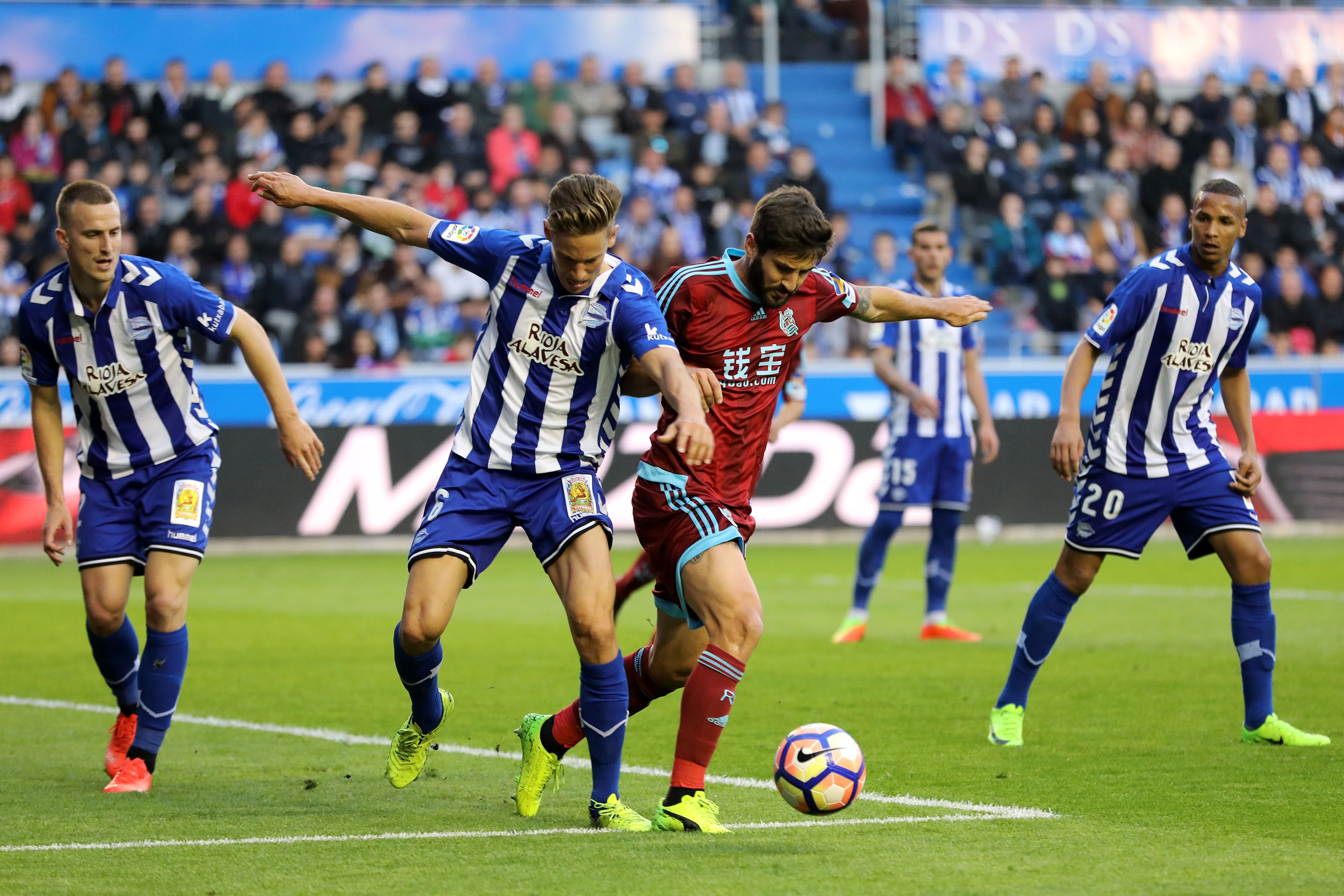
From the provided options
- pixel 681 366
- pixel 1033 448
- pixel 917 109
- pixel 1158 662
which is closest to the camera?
pixel 681 366

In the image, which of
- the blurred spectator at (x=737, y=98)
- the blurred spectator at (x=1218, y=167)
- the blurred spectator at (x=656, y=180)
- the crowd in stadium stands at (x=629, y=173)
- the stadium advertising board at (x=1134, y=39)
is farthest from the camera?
the stadium advertising board at (x=1134, y=39)

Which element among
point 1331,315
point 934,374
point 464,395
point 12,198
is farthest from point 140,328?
point 1331,315

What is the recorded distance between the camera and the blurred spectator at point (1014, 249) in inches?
907

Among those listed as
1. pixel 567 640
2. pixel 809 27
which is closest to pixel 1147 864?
pixel 567 640

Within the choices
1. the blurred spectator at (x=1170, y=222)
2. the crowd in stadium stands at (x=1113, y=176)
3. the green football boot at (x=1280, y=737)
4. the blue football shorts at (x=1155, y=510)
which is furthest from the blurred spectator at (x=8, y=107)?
the green football boot at (x=1280, y=737)

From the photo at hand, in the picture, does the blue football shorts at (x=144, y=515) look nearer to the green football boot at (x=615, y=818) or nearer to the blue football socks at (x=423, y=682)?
the blue football socks at (x=423, y=682)

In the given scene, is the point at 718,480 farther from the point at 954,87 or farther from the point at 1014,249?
the point at 954,87

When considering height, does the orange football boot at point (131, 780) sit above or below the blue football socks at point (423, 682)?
below

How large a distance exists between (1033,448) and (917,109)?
8.57 m

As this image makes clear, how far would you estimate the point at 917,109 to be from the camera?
82.7 ft

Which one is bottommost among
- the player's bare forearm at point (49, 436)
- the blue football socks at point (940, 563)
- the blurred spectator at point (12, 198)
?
the blue football socks at point (940, 563)

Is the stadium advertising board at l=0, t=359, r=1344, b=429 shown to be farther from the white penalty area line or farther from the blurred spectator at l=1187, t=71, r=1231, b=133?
the white penalty area line

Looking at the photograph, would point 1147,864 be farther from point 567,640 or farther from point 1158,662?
point 567,640

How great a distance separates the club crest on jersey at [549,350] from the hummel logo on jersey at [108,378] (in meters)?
1.68
